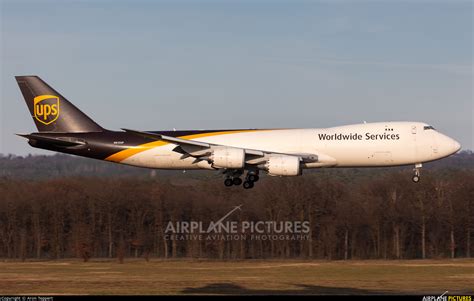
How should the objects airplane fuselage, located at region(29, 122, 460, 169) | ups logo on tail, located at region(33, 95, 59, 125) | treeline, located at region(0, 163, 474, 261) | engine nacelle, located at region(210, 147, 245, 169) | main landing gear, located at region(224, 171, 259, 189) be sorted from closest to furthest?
airplane fuselage, located at region(29, 122, 460, 169) → engine nacelle, located at region(210, 147, 245, 169) → main landing gear, located at region(224, 171, 259, 189) → ups logo on tail, located at region(33, 95, 59, 125) → treeline, located at region(0, 163, 474, 261)

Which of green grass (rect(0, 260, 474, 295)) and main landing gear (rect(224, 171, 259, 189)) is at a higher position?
main landing gear (rect(224, 171, 259, 189))

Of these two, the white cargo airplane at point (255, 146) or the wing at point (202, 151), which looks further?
the wing at point (202, 151)

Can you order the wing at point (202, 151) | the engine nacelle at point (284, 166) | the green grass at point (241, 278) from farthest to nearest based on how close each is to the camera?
the wing at point (202, 151), the engine nacelle at point (284, 166), the green grass at point (241, 278)

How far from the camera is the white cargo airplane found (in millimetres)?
48906

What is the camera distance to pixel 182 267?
58844 mm

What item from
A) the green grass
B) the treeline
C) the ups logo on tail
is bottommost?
the green grass

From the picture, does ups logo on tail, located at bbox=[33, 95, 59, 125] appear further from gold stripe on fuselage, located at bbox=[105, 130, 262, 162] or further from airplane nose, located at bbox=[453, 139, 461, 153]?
airplane nose, located at bbox=[453, 139, 461, 153]

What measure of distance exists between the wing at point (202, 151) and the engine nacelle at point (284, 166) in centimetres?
67

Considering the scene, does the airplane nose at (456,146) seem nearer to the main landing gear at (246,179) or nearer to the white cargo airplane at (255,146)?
the white cargo airplane at (255,146)

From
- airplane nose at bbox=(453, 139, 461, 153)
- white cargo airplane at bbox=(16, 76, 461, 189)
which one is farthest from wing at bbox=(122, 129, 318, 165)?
airplane nose at bbox=(453, 139, 461, 153)

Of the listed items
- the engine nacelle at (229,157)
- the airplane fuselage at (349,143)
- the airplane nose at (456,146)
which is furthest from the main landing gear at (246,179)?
the airplane nose at (456,146)

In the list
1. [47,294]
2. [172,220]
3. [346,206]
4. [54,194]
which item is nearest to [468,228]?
[346,206]

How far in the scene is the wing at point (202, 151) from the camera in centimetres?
4912

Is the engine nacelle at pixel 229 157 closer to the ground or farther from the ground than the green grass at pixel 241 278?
farther from the ground
